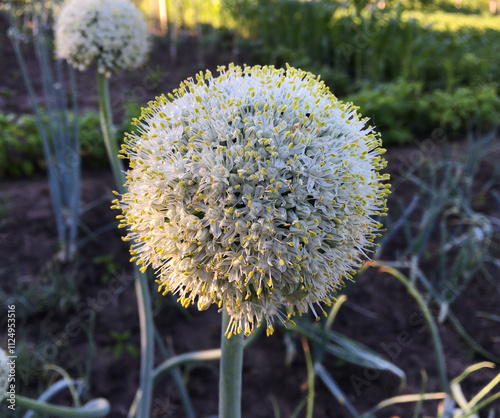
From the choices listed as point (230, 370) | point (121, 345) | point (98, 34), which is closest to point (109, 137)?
point (98, 34)

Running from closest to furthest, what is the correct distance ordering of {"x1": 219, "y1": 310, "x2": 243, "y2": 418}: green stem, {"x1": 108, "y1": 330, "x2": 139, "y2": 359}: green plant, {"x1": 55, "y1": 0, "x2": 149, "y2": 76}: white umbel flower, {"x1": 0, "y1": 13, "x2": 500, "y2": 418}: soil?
{"x1": 219, "y1": 310, "x2": 243, "y2": 418}: green stem, {"x1": 55, "y1": 0, "x2": 149, "y2": 76}: white umbel flower, {"x1": 0, "y1": 13, "x2": 500, "y2": 418}: soil, {"x1": 108, "y1": 330, "x2": 139, "y2": 359}: green plant

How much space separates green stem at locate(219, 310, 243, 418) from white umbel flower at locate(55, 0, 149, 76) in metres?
1.26

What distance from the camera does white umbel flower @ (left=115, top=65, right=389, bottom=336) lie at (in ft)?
2.87

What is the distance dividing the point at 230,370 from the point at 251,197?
41 centimetres

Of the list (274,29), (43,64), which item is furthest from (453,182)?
(274,29)

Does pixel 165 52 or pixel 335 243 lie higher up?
pixel 335 243

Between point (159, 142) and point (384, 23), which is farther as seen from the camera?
point (384, 23)

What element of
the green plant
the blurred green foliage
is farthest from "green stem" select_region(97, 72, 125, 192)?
the blurred green foliage

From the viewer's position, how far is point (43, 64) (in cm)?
236

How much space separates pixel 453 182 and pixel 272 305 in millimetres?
2026

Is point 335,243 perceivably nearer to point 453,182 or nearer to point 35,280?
point 453,182

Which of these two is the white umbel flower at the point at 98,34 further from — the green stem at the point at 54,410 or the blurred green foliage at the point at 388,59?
the blurred green foliage at the point at 388,59

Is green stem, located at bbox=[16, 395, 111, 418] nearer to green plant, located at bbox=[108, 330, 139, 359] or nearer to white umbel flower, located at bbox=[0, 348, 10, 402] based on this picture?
white umbel flower, located at bbox=[0, 348, 10, 402]

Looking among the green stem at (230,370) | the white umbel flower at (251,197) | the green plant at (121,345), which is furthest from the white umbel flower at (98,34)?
the green plant at (121,345)
